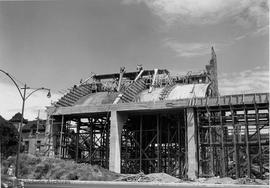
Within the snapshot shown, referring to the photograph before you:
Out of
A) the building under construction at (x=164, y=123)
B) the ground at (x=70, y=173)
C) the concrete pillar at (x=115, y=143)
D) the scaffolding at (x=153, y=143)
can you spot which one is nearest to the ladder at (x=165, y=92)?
the building under construction at (x=164, y=123)

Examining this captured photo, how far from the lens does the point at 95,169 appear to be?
46188 mm

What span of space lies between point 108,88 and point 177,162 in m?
18.2

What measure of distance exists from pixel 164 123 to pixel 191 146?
13.7m

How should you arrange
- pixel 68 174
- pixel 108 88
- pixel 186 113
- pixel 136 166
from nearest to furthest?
1. pixel 68 174
2. pixel 186 113
3. pixel 136 166
4. pixel 108 88

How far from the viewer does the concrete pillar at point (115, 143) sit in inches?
1991

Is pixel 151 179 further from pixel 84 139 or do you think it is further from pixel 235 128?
pixel 84 139

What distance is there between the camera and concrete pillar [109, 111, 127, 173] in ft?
166

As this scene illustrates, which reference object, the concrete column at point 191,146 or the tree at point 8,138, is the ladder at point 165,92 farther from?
the tree at point 8,138

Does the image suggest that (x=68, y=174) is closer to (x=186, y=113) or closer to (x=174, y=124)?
(x=186, y=113)

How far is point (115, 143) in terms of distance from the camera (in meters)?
51.1

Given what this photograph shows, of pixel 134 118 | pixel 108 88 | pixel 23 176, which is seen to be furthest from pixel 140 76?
pixel 23 176

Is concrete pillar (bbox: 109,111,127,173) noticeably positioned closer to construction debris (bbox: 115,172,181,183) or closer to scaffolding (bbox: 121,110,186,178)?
scaffolding (bbox: 121,110,186,178)

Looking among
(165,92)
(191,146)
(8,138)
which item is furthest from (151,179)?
(8,138)

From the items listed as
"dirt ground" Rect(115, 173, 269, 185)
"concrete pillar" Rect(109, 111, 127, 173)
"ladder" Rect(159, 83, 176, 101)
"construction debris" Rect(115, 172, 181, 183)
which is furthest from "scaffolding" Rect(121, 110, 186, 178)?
"dirt ground" Rect(115, 173, 269, 185)
